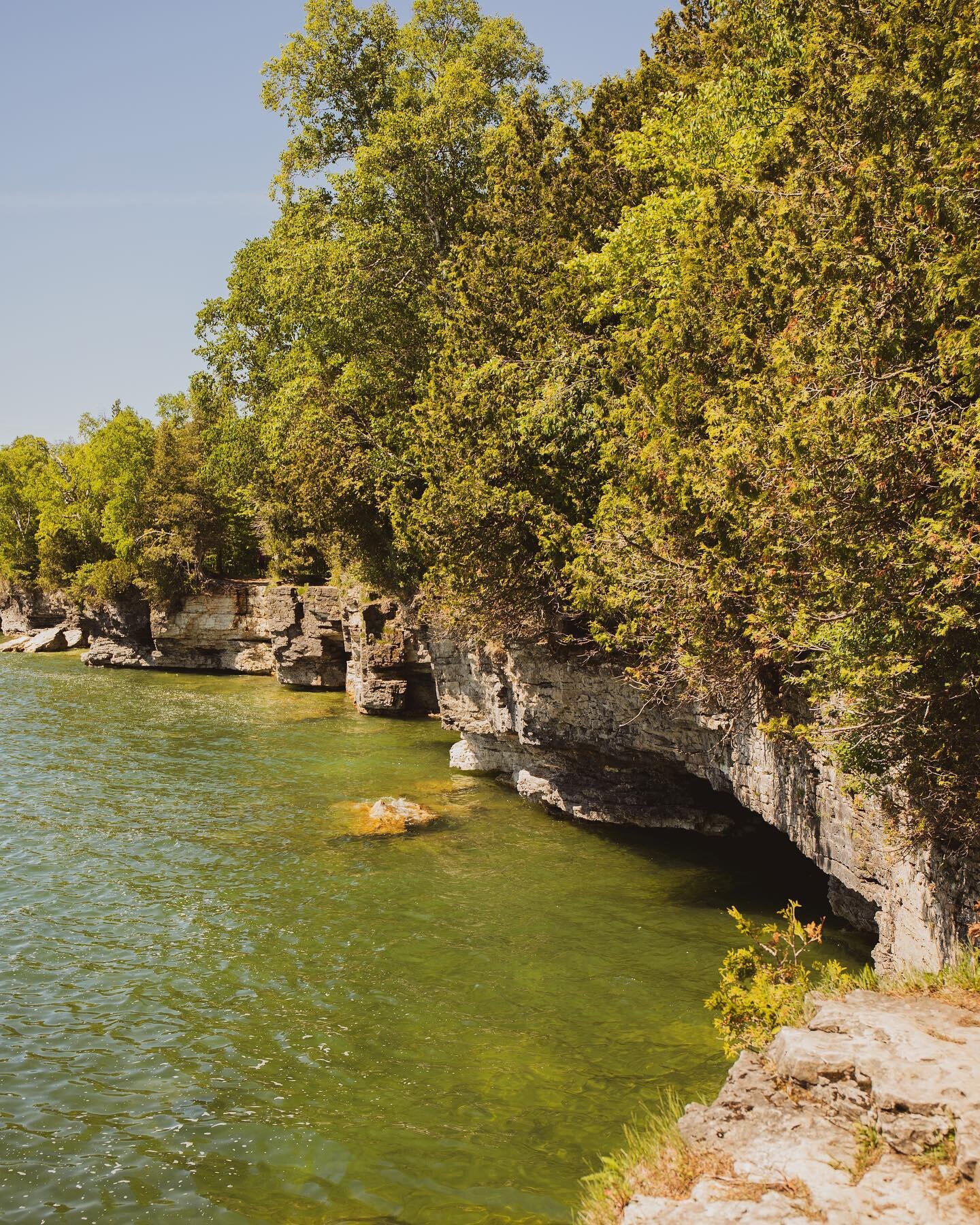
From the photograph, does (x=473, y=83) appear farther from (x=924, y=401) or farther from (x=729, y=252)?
(x=924, y=401)

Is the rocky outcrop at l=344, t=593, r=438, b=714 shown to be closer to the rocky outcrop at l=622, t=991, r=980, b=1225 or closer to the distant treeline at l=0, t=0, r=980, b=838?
the distant treeline at l=0, t=0, r=980, b=838

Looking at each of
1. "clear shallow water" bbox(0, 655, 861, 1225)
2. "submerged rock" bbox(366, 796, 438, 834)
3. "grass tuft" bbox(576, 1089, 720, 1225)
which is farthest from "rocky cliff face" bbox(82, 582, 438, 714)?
"grass tuft" bbox(576, 1089, 720, 1225)

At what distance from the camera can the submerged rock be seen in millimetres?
23078

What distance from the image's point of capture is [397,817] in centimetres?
2352

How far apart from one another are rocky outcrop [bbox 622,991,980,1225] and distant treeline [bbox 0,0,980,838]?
382 cm

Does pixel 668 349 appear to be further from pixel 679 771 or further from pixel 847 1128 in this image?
pixel 847 1128

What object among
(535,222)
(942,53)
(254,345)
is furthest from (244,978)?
(254,345)

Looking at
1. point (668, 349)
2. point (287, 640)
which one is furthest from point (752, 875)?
point (287, 640)

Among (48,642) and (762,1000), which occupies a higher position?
(48,642)

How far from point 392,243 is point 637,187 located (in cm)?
1153

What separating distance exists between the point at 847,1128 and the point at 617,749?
49.8ft

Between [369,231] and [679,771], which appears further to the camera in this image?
[369,231]

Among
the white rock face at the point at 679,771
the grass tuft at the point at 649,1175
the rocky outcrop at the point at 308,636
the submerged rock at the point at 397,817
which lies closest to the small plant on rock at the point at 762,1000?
the grass tuft at the point at 649,1175

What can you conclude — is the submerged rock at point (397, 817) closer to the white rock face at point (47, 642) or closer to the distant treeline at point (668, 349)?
the distant treeline at point (668, 349)
